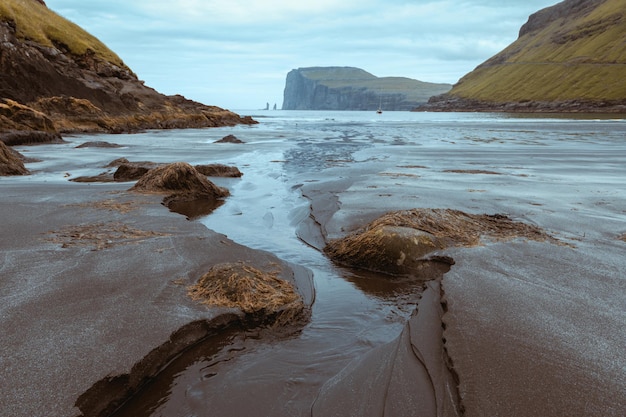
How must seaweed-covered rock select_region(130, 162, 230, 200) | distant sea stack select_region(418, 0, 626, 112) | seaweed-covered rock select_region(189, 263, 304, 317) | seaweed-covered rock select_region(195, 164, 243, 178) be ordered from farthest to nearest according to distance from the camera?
distant sea stack select_region(418, 0, 626, 112), seaweed-covered rock select_region(195, 164, 243, 178), seaweed-covered rock select_region(130, 162, 230, 200), seaweed-covered rock select_region(189, 263, 304, 317)

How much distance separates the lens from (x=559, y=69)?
418 ft

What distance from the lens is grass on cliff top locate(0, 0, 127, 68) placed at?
125ft

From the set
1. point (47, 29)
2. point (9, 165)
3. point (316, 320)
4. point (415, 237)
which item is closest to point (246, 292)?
point (316, 320)

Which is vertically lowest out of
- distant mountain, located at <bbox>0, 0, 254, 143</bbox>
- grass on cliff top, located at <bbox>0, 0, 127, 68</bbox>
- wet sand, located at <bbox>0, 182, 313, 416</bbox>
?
wet sand, located at <bbox>0, 182, 313, 416</bbox>

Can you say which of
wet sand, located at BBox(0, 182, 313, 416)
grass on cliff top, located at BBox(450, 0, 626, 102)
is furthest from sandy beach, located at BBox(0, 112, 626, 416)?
grass on cliff top, located at BBox(450, 0, 626, 102)

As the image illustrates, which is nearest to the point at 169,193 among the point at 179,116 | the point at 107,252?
the point at 107,252

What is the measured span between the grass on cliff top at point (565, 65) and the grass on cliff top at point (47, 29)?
103415 millimetres

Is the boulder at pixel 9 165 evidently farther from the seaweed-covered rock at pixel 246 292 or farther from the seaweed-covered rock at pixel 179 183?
the seaweed-covered rock at pixel 246 292

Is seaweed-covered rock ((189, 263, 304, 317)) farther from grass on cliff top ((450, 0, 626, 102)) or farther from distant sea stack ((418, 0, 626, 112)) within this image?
grass on cliff top ((450, 0, 626, 102))

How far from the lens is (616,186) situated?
979 cm

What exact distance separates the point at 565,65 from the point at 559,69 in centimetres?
224

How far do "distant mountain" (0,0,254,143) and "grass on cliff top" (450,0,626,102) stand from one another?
9941 cm

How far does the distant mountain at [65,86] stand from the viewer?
31.5 m

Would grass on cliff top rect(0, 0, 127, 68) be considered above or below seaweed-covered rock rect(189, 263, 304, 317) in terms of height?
above
